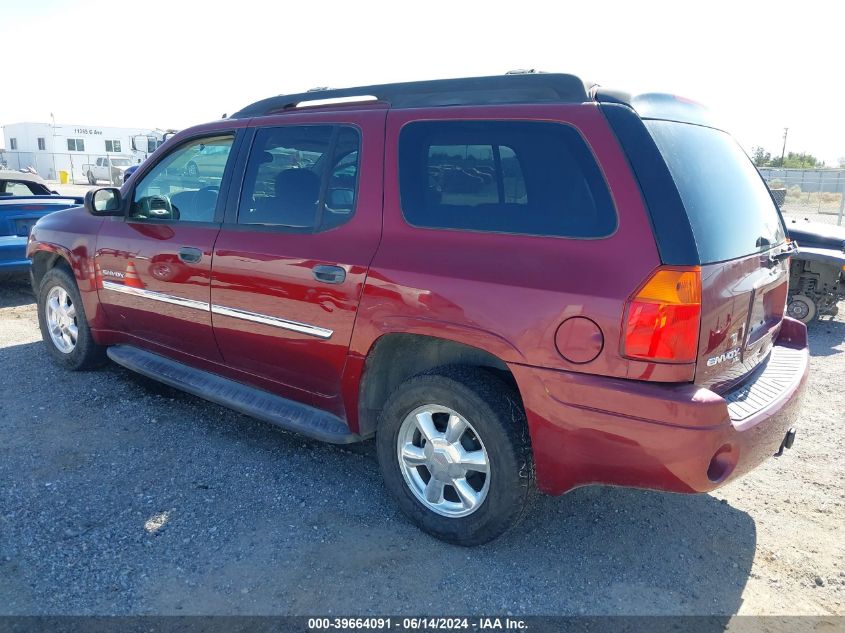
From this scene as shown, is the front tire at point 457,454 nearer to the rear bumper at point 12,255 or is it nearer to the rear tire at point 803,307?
the rear tire at point 803,307

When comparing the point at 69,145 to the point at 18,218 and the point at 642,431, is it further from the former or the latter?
the point at 642,431

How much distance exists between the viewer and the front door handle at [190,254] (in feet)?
12.6

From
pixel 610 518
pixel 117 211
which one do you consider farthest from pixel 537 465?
pixel 117 211

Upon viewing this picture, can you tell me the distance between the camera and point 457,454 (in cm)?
294

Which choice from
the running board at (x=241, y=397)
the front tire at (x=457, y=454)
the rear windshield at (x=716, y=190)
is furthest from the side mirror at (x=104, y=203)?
the rear windshield at (x=716, y=190)

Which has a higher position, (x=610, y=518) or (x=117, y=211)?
(x=117, y=211)

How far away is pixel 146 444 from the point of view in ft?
13.0

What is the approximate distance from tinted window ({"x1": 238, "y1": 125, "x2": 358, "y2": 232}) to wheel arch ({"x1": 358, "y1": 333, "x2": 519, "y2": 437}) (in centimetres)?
A: 68

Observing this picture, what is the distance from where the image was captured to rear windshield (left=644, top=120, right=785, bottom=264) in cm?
251

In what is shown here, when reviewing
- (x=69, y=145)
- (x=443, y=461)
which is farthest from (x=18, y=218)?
(x=69, y=145)

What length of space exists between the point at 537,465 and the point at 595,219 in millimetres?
1020

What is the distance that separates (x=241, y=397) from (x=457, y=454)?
1.47 metres

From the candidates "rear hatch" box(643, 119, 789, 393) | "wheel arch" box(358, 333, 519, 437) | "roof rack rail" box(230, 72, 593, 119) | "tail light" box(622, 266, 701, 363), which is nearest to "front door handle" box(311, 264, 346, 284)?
"wheel arch" box(358, 333, 519, 437)

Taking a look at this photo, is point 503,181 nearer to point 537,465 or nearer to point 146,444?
point 537,465
